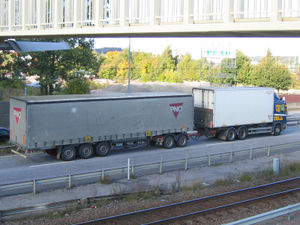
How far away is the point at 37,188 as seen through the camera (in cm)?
1411

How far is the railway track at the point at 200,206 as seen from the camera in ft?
36.4

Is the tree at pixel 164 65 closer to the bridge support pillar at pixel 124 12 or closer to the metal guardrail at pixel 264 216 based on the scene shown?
the bridge support pillar at pixel 124 12

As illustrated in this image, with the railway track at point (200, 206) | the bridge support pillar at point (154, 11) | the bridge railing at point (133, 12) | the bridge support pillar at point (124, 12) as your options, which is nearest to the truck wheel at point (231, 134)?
the railway track at point (200, 206)

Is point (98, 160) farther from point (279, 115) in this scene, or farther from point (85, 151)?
point (279, 115)

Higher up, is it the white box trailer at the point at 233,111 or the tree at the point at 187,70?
the tree at the point at 187,70

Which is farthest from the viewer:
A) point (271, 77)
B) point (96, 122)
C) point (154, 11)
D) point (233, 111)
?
point (271, 77)

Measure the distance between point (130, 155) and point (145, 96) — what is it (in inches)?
125

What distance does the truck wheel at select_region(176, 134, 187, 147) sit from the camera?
22.8m

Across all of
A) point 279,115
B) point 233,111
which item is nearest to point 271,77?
point 279,115

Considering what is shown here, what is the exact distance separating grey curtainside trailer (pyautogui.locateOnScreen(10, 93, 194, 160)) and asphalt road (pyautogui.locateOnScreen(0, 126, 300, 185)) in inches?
23.0

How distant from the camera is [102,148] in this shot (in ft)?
65.8

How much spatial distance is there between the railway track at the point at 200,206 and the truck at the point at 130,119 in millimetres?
7824

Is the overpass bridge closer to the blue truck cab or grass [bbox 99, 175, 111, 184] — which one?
grass [bbox 99, 175, 111, 184]

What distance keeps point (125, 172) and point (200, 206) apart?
449cm
